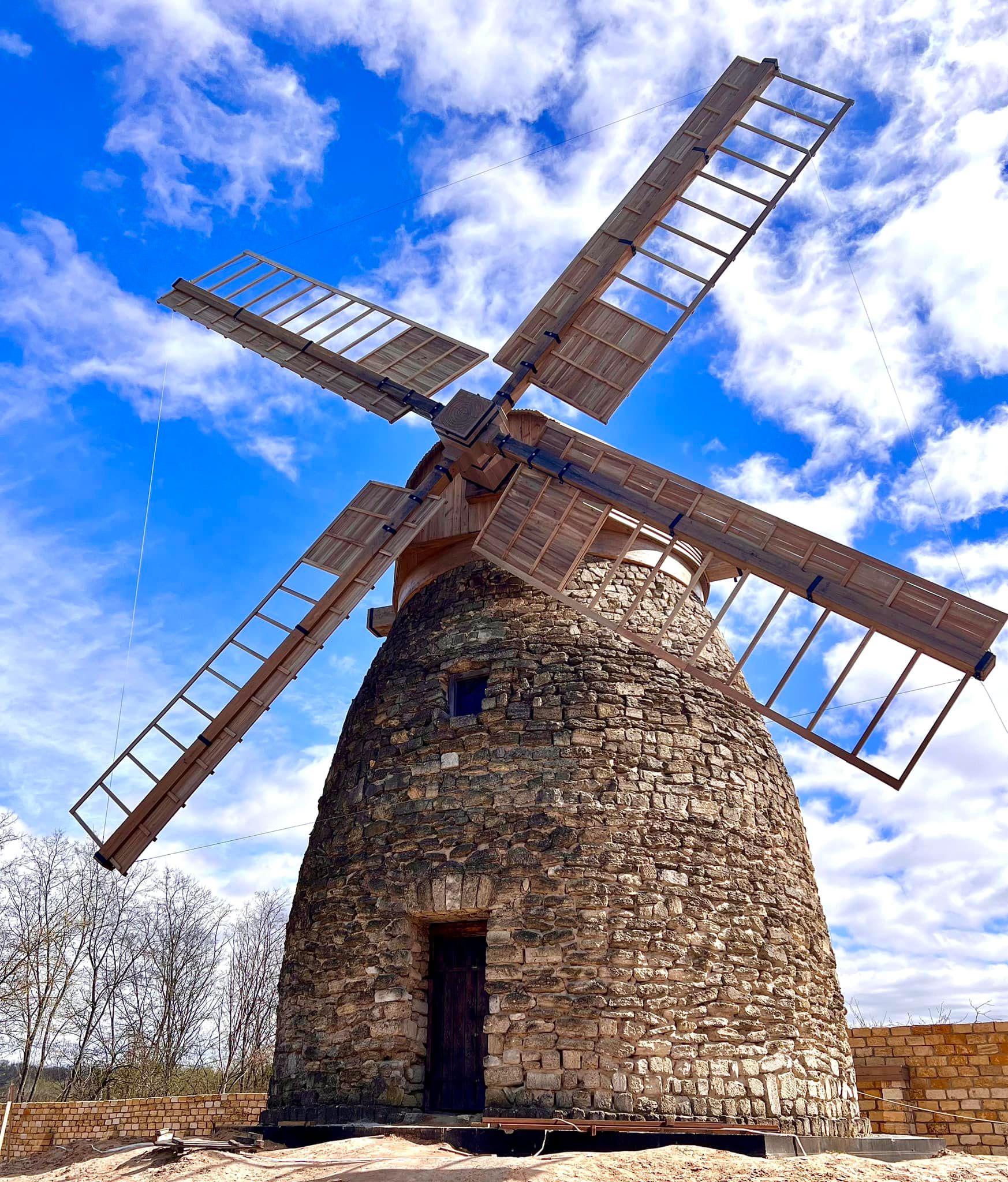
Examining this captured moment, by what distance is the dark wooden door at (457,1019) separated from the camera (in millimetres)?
6574

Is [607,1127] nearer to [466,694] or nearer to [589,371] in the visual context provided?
[466,694]

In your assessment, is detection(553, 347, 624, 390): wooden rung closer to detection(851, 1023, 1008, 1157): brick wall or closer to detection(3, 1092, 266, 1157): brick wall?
detection(851, 1023, 1008, 1157): brick wall

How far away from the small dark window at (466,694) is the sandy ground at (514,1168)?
3108 mm

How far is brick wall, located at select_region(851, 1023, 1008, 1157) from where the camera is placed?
8.33 meters

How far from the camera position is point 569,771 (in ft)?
22.4

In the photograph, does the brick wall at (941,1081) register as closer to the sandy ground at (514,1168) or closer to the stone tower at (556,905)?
the stone tower at (556,905)

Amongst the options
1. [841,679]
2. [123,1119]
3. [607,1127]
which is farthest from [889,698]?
[123,1119]

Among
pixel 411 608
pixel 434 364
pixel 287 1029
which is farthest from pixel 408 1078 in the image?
pixel 434 364

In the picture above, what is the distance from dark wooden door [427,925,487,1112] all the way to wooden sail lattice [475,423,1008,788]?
8.79 feet

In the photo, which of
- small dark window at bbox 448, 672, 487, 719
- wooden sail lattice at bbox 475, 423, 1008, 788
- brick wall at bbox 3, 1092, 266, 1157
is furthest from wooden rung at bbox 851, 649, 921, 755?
brick wall at bbox 3, 1092, 266, 1157

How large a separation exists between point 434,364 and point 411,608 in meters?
2.45

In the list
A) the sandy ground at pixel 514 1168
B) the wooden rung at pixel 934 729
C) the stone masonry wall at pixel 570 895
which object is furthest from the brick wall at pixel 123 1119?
the wooden rung at pixel 934 729

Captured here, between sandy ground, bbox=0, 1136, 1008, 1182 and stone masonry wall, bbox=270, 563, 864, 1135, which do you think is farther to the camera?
stone masonry wall, bbox=270, 563, 864, 1135

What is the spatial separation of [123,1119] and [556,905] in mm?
7982
